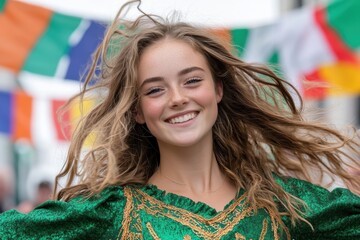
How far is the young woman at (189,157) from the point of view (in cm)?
362

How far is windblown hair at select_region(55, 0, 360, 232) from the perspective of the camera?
379cm

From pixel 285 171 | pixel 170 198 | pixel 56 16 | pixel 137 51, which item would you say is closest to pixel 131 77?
pixel 137 51

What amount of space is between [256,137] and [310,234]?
528mm

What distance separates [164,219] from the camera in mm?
3629

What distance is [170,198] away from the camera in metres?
3.71

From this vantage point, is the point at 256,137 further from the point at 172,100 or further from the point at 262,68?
the point at 172,100

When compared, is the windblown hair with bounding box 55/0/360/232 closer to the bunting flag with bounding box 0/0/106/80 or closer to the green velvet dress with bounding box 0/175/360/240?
the green velvet dress with bounding box 0/175/360/240

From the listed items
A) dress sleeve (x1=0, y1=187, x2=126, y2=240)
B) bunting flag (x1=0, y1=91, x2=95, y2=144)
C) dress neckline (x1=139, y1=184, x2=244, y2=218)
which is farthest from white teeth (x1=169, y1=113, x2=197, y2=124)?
bunting flag (x1=0, y1=91, x2=95, y2=144)

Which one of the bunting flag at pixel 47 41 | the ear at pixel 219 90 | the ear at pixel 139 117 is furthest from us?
the bunting flag at pixel 47 41

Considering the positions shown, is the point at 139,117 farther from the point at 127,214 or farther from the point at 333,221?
the point at 333,221

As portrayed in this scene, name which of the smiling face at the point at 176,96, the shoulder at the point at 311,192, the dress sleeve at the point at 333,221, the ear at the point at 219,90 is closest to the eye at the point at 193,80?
the smiling face at the point at 176,96

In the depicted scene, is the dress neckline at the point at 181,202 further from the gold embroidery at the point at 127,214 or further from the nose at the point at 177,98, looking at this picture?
the nose at the point at 177,98

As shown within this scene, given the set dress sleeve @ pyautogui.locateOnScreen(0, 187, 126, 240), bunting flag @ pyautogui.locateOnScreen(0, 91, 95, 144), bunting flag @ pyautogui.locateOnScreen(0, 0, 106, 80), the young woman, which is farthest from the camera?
bunting flag @ pyautogui.locateOnScreen(0, 91, 95, 144)

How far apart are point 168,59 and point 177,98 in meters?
0.18
